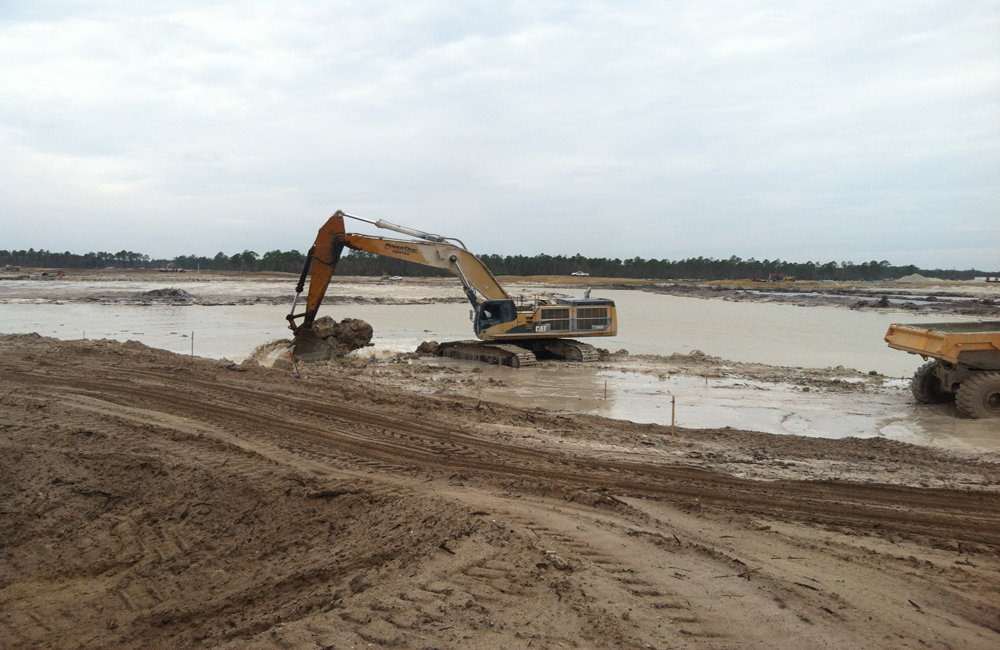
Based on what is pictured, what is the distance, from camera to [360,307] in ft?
152

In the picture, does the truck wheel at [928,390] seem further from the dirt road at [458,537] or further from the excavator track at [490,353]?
the excavator track at [490,353]

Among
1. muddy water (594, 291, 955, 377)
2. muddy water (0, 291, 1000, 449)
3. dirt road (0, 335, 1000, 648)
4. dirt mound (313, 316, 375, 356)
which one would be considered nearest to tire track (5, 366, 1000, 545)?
dirt road (0, 335, 1000, 648)

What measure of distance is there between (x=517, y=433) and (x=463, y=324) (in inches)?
978

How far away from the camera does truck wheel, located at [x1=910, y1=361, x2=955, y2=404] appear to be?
14.1 metres

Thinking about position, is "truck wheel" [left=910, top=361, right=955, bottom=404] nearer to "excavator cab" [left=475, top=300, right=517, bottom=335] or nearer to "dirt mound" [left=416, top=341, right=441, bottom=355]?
"excavator cab" [left=475, top=300, right=517, bottom=335]

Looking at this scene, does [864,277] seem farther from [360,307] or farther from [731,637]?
[731,637]

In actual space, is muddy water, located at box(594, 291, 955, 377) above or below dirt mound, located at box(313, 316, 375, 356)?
below

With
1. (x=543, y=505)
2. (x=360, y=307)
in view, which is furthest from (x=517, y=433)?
(x=360, y=307)

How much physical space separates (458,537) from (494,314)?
14.6 m

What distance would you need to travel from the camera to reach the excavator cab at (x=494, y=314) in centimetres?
1986

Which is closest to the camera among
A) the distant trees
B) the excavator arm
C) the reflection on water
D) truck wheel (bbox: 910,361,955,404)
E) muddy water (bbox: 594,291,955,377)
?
truck wheel (bbox: 910,361,955,404)

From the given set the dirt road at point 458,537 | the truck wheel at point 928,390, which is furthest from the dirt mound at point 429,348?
the truck wheel at point 928,390

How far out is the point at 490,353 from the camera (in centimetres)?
2031

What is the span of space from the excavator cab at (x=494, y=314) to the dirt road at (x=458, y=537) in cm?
947
